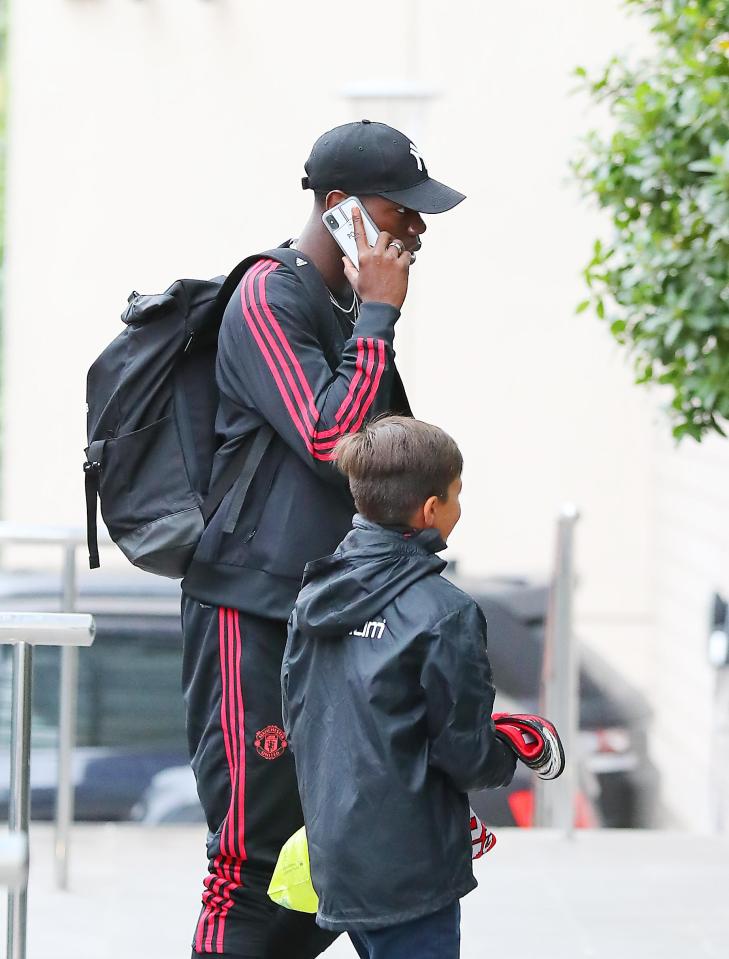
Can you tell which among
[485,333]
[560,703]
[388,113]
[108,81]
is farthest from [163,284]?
[560,703]

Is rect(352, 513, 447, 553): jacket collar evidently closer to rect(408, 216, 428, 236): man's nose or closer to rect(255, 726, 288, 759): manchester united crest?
rect(255, 726, 288, 759): manchester united crest

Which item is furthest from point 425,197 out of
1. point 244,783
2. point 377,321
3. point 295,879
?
point 295,879

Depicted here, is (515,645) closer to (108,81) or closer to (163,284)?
(163,284)

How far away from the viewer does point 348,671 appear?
2.41 m

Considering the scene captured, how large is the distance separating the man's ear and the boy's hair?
1.55ft

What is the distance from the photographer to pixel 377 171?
2736mm

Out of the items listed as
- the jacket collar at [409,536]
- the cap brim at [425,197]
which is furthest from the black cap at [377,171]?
the jacket collar at [409,536]

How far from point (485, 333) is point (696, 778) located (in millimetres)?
3321

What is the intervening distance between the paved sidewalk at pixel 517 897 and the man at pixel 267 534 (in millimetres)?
1197

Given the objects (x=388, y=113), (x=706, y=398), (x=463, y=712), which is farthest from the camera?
(x=388, y=113)

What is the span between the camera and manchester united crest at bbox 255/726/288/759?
2717mm

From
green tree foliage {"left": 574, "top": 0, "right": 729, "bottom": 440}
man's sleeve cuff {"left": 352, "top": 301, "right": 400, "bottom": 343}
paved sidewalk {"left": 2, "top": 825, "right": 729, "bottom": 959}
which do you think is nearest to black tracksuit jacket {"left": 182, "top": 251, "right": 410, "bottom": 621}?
man's sleeve cuff {"left": 352, "top": 301, "right": 400, "bottom": 343}

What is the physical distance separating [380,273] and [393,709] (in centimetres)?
74

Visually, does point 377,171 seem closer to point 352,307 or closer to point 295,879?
point 352,307
